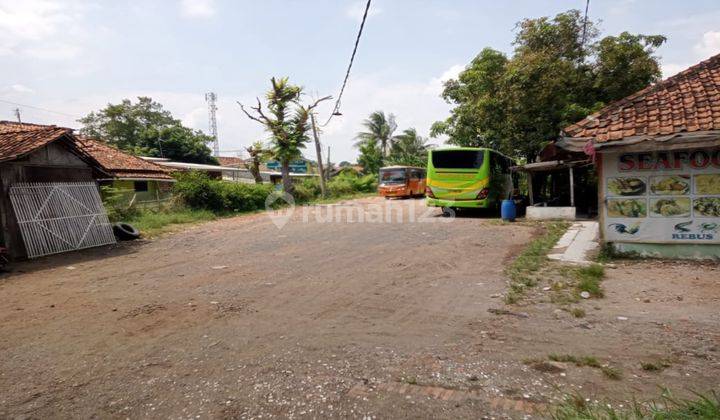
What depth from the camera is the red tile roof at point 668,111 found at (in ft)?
23.8

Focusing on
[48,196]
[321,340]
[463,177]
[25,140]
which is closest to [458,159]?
[463,177]

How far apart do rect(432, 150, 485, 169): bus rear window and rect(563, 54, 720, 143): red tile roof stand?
22.9 ft

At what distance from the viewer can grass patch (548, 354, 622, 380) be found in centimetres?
345

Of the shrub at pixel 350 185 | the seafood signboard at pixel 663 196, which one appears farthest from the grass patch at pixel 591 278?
the shrub at pixel 350 185

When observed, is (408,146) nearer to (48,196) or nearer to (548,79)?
(548,79)

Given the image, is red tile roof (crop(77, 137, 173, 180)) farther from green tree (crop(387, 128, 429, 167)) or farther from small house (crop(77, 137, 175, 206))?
green tree (crop(387, 128, 429, 167))

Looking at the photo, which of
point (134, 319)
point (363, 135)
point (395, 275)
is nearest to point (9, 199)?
point (134, 319)

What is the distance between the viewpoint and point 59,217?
1082 cm

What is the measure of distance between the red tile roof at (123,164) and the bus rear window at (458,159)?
545 inches

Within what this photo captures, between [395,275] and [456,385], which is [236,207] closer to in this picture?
[395,275]

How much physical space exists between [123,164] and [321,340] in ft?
66.5

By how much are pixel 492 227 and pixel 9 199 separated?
13221mm

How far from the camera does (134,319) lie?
17.3 ft

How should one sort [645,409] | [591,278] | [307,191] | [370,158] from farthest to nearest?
[370,158] < [307,191] < [591,278] < [645,409]
